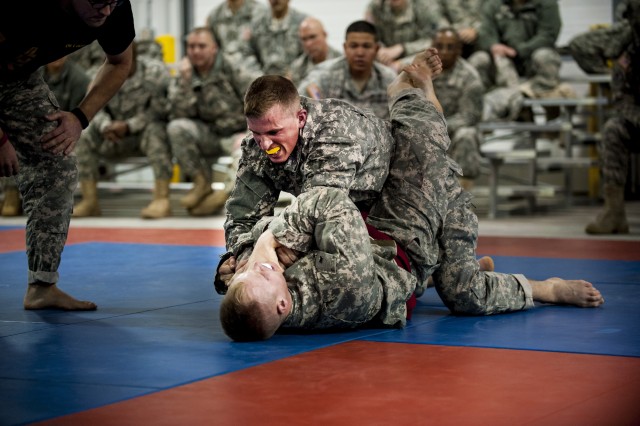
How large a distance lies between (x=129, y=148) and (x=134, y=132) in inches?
8.5

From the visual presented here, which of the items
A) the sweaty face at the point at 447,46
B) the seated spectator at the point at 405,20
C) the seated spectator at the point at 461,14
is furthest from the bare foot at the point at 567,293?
the seated spectator at the point at 461,14

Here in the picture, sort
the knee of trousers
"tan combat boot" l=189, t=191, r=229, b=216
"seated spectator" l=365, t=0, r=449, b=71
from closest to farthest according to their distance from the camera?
the knee of trousers → "tan combat boot" l=189, t=191, r=229, b=216 → "seated spectator" l=365, t=0, r=449, b=71

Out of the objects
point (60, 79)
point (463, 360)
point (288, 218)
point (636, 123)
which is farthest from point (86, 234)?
point (463, 360)

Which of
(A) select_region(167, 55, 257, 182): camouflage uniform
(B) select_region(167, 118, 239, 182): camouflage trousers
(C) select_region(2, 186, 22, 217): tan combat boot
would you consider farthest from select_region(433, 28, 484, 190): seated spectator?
(C) select_region(2, 186, 22, 217): tan combat boot

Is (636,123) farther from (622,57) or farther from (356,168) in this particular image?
(356,168)

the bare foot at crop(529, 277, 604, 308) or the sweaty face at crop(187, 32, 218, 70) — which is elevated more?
the sweaty face at crop(187, 32, 218, 70)

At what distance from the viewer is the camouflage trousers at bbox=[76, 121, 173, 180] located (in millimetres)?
9352

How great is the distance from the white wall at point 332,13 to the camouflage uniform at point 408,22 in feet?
7.63

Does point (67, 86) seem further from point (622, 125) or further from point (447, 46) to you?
point (622, 125)

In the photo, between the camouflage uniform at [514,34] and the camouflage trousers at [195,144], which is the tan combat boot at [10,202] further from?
the camouflage uniform at [514,34]

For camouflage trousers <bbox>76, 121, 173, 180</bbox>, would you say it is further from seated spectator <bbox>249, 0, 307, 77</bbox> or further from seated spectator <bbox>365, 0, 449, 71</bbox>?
seated spectator <bbox>365, 0, 449, 71</bbox>

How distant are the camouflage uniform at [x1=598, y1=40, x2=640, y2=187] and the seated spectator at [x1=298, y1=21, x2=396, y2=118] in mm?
1574

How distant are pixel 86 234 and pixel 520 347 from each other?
4882 millimetres

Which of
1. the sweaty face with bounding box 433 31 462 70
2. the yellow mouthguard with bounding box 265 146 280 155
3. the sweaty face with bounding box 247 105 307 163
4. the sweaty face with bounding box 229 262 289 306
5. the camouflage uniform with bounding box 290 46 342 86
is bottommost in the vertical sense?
the sweaty face with bounding box 229 262 289 306
